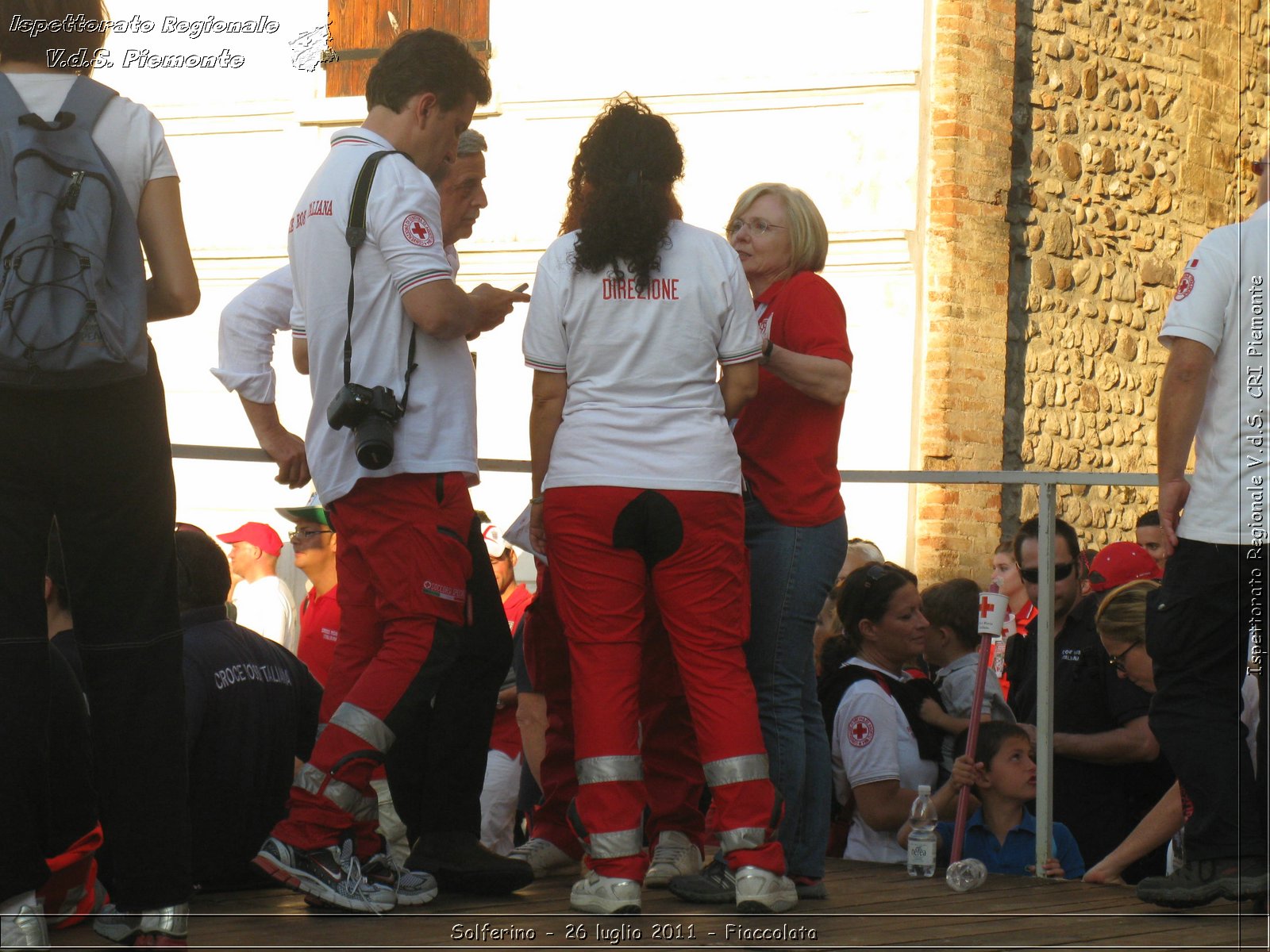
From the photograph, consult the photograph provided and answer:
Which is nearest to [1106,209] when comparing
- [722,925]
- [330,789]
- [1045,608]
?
[1045,608]

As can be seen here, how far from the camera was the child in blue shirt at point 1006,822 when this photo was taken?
215 inches

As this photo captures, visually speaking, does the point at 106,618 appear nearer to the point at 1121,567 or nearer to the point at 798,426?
the point at 798,426

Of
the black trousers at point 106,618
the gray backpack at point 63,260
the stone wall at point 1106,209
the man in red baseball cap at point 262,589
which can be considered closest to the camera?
the gray backpack at point 63,260

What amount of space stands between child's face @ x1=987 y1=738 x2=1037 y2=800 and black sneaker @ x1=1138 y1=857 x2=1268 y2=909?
1.15 metres

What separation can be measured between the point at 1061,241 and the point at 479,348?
13.8 feet

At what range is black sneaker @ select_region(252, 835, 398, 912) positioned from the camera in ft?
12.8

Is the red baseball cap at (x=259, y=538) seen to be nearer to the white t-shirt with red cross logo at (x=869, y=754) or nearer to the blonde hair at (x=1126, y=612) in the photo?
the white t-shirt with red cross logo at (x=869, y=754)

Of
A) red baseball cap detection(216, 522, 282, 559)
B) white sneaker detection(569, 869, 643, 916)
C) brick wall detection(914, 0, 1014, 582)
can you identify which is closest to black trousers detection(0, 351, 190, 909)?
white sneaker detection(569, 869, 643, 916)

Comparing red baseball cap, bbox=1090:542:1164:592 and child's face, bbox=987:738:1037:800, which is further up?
red baseball cap, bbox=1090:542:1164:592

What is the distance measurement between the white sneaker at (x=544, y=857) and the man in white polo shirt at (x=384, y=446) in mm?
716

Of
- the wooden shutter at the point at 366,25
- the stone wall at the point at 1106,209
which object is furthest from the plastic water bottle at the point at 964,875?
the wooden shutter at the point at 366,25

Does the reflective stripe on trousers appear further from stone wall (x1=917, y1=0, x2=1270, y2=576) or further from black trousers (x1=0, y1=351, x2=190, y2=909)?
stone wall (x1=917, y1=0, x2=1270, y2=576)

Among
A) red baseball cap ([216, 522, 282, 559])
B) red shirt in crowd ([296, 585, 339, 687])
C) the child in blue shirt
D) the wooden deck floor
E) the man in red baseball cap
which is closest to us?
the wooden deck floor

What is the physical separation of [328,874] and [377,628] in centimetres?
60
